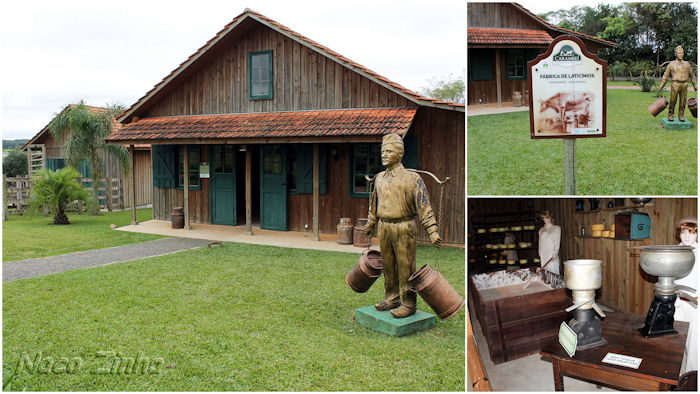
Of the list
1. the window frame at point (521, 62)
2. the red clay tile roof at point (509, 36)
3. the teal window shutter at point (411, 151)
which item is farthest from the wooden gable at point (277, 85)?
the window frame at point (521, 62)

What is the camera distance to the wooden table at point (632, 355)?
3025 millimetres

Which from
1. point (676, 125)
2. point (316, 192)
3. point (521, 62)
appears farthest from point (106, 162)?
point (676, 125)

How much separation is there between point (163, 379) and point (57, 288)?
3.91m

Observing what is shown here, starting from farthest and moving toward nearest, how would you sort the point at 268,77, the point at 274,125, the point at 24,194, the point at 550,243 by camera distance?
the point at 24,194, the point at 268,77, the point at 274,125, the point at 550,243

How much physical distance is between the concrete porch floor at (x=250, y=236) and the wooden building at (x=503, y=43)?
4115 mm

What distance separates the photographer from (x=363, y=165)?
11609mm

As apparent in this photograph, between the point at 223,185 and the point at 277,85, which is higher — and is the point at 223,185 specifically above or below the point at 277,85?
below

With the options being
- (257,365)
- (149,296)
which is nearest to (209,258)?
(149,296)

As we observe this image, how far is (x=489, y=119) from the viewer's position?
1104cm

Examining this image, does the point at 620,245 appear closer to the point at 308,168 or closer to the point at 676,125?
the point at 676,125

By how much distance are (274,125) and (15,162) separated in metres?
19.8

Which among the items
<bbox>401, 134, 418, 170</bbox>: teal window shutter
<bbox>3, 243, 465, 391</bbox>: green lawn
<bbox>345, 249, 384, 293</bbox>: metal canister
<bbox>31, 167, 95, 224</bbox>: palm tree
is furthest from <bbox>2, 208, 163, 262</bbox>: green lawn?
<bbox>345, 249, 384, 293</bbox>: metal canister

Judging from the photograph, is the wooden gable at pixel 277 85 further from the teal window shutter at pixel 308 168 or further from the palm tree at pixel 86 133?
the palm tree at pixel 86 133

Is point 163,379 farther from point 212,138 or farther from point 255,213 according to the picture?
point 255,213
